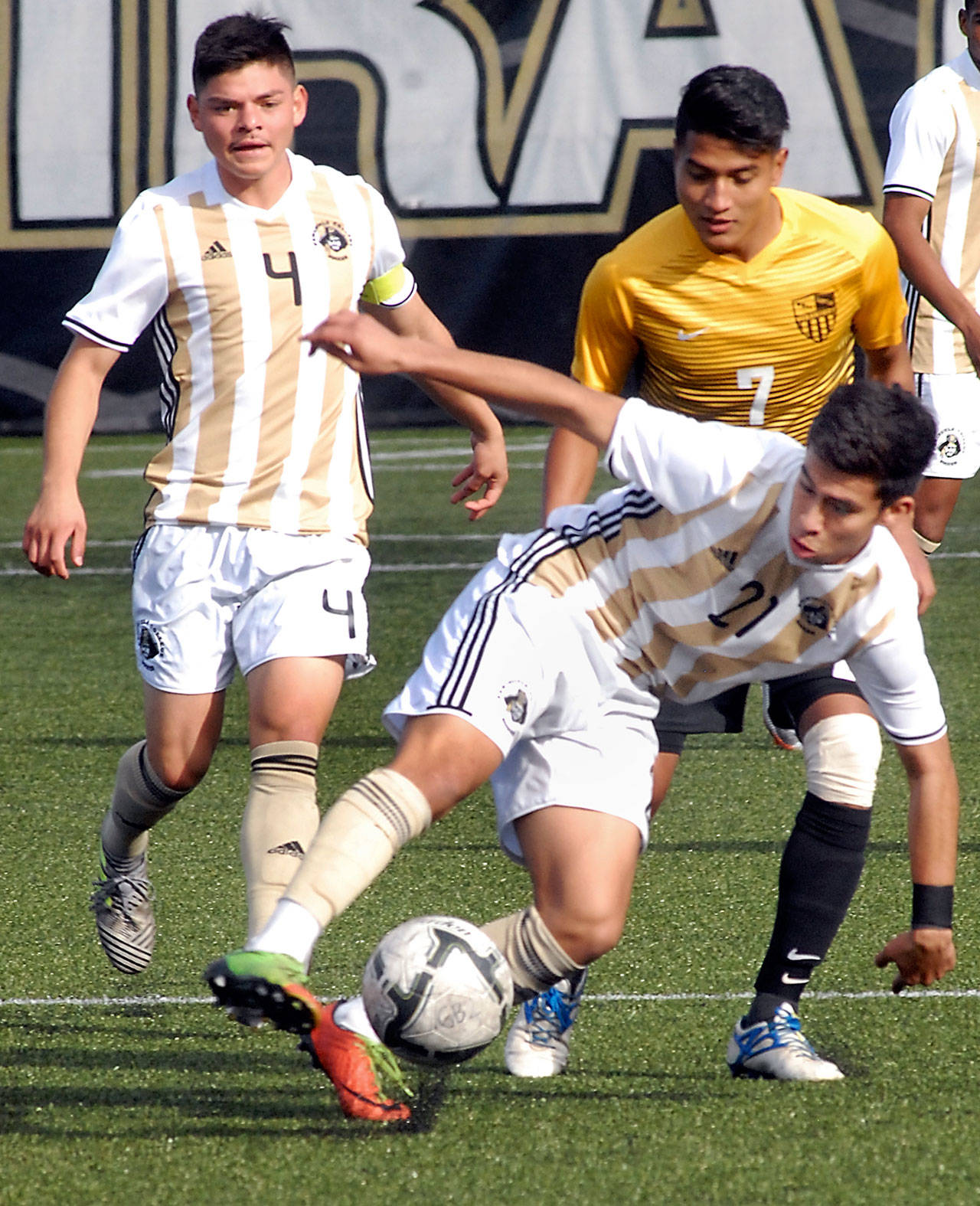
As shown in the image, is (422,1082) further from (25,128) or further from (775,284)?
(25,128)

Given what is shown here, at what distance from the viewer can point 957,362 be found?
5488mm

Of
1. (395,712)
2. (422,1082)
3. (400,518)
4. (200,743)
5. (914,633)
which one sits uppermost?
(914,633)

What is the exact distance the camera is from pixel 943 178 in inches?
212

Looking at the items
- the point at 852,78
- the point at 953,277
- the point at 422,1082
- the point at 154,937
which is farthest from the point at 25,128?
the point at 422,1082

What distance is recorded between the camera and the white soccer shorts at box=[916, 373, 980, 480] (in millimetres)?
5402

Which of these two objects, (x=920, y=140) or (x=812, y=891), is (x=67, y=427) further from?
(x=920, y=140)

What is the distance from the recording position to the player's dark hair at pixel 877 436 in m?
2.88

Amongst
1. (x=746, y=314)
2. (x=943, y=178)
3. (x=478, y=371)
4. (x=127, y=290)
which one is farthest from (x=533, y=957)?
(x=943, y=178)

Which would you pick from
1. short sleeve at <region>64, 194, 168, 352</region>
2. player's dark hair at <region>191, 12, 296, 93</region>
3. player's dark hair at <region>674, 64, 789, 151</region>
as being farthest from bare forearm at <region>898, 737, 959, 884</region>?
player's dark hair at <region>191, 12, 296, 93</region>

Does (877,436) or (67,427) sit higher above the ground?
(877,436)

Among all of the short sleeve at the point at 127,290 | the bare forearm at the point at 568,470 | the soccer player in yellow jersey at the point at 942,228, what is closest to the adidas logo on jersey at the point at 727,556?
the bare forearm at the point at 568,470

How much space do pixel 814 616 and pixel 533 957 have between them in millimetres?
754

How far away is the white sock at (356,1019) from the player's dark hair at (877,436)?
1.18 metres

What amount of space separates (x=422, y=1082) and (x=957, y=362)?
3.06m
